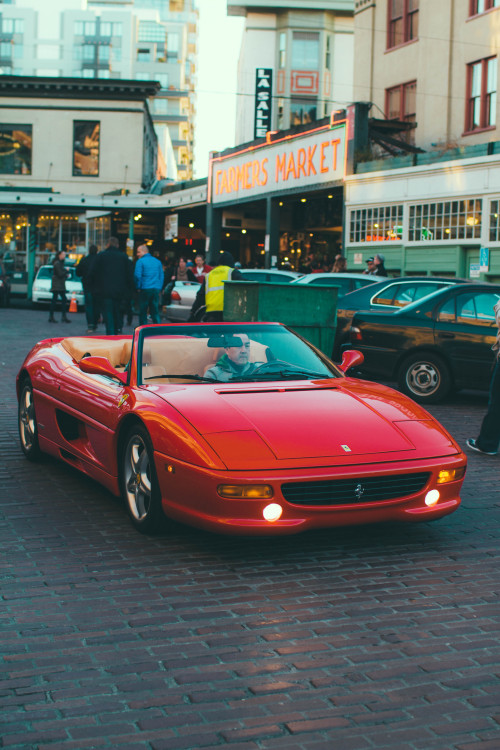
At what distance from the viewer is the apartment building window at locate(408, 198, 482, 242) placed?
22.3m

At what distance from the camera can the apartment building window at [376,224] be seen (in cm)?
2519

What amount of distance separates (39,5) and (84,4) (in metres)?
7.68

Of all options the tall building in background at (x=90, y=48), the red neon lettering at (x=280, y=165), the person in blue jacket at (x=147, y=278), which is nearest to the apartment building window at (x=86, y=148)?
the red neon lettering at (x=280, y=165)

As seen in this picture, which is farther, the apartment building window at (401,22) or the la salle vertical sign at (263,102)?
the la salle vertical sign at (263,102)

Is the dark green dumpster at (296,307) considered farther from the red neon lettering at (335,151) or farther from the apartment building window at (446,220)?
the red neon lettering at (335,151)

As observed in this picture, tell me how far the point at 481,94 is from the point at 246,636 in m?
24.2

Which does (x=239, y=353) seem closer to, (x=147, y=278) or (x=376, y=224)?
(x=147, y=278)

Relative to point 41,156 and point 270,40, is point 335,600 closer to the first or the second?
point 41,156

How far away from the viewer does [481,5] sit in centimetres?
2566

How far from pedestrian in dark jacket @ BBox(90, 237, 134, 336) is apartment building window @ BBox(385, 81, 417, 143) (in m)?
14.3

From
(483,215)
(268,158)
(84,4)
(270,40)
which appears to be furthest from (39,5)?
(483,215)

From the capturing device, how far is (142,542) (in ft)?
18.0

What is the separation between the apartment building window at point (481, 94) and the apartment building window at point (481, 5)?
1.35 meters

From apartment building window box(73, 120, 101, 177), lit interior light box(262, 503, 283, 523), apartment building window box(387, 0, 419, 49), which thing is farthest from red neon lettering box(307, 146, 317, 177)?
lit interior light box(262, 503, 283, 523)
